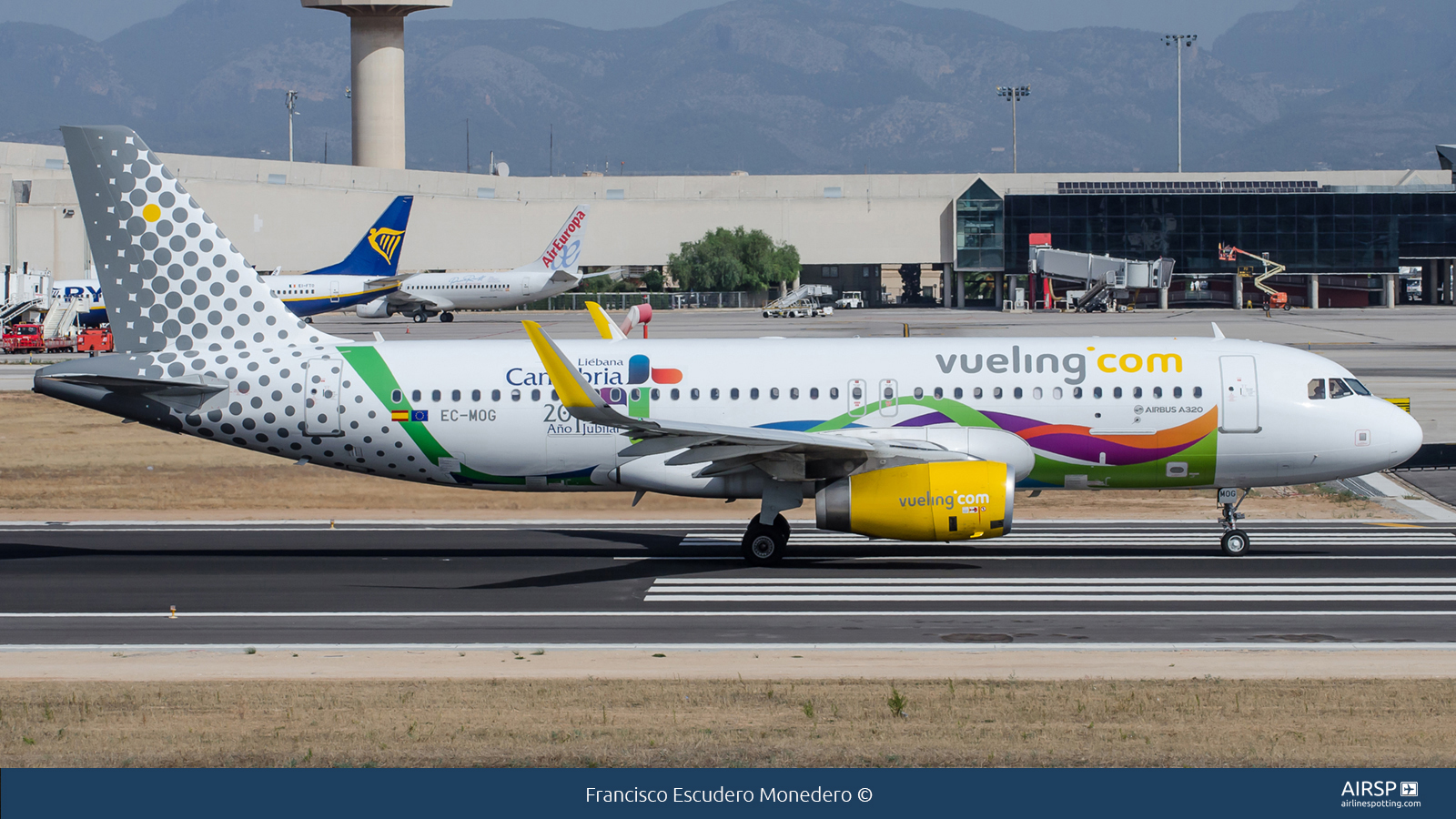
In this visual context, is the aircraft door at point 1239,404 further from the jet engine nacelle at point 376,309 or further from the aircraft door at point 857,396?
the jet engine nacelle at point 376,309

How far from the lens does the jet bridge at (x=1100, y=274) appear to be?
460ft

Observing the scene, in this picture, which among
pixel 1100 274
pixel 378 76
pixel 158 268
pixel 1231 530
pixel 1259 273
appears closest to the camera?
pixel 158 268

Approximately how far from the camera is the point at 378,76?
182 meters

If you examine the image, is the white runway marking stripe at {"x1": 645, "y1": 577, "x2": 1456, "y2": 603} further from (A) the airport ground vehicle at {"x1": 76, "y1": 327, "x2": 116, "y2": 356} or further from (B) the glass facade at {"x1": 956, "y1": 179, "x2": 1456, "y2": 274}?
(B) the glass facade at {"x1": 956, "y1": 179, "x2": 1456, "y2": 274}

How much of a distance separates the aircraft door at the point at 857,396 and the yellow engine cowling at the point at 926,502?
1996 millimetres

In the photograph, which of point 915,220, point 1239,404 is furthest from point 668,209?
point 1239,404

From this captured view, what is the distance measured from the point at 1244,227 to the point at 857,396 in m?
147

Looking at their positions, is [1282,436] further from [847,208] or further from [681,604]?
[847,208]

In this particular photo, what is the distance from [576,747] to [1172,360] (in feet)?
50.7

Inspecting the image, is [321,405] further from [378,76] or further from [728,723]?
[378,76]

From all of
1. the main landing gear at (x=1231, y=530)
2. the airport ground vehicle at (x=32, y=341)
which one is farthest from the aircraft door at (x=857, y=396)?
the airport ground vehicle at (x=32, y=341)

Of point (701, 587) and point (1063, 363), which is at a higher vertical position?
point (1063, 363)

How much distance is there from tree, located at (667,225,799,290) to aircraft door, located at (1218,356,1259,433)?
139157mm

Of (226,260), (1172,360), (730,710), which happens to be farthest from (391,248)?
(730,710)
